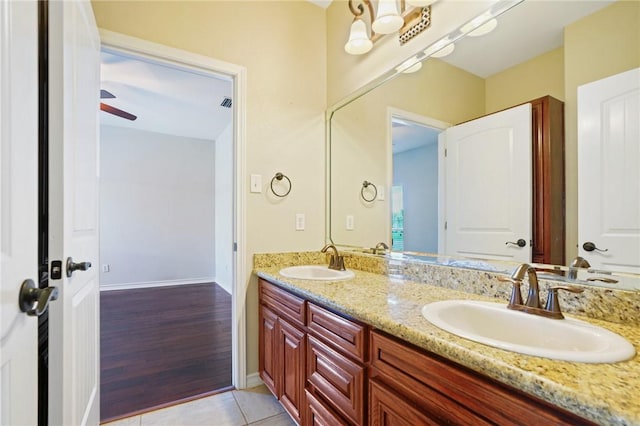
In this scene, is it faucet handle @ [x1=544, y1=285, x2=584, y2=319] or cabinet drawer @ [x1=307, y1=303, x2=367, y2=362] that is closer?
faucet handle @ [x1=544, y1=285, x2=584, y2=319]

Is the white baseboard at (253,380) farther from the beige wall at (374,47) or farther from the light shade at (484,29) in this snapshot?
the light shade at (484,29)

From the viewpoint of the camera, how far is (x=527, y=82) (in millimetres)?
1172

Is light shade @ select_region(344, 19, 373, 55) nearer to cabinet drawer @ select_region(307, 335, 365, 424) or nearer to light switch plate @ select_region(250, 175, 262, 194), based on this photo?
light switch plate @ select_region(250, 175, 262, 194)

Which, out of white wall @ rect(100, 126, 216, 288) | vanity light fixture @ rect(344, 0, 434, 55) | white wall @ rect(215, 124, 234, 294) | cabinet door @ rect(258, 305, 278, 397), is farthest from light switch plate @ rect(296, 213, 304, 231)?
white wall @ rect(100, 126, 216, 288)

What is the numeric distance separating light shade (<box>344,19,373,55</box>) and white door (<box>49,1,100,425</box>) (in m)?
1.37

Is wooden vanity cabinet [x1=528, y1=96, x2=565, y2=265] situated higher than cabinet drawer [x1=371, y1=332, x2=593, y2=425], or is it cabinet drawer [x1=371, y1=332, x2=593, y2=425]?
wooden vanity cabinet [x1=528, y1=96, x2=565, y2=265]

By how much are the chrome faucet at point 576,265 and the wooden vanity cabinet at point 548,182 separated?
4 centimetres

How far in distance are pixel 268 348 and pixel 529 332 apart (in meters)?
1.39

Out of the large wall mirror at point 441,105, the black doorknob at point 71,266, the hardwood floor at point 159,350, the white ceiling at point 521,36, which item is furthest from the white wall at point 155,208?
the white ceiling at point 521,36

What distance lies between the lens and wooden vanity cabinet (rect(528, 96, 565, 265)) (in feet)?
3.51

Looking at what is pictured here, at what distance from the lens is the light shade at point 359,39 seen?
1876mm

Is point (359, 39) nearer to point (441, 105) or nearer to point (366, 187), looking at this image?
point (441, 105)

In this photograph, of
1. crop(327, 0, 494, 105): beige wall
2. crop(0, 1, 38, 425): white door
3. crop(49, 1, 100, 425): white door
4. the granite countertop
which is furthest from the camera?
crop(327, 0, 494, 105): beige wall

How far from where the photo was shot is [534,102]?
1.14 metres
